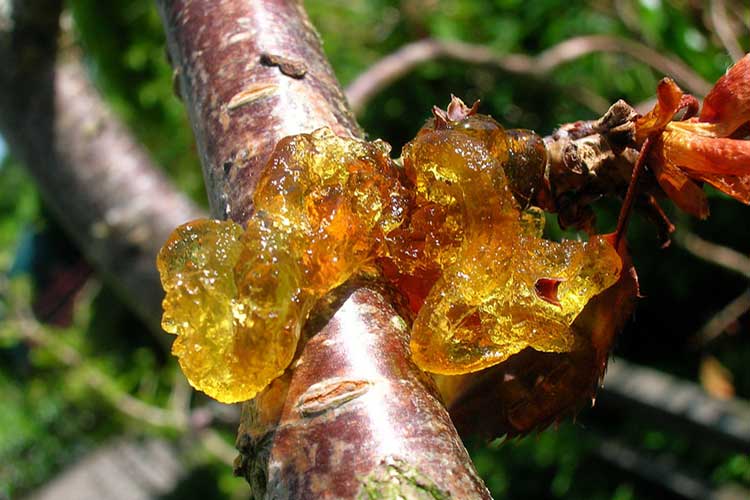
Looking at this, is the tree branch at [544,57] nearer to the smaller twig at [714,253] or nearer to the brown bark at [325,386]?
the smaller twig at [714,253]

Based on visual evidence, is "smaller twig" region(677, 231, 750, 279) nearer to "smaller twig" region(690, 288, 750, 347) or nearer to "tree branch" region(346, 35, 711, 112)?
"smaller twig" region(690, 288, 750, 347)

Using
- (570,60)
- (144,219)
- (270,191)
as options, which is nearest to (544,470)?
(570,60)

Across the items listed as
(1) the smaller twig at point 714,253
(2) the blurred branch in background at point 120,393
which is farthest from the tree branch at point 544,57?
(2) the blurred branch in background at point 120,393

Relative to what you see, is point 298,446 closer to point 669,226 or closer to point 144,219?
point 669,226

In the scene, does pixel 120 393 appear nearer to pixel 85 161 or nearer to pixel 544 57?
pixel 85 161

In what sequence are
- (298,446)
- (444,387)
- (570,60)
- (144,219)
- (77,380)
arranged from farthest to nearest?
(77,380) → (570,60) → (144,219) → (444,387) → (298,446)

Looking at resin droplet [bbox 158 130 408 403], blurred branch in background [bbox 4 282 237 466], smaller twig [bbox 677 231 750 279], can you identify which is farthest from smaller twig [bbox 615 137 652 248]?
blurred branch in background [bbox 4 282 237 466]

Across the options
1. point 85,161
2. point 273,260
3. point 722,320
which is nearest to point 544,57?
point 722,320
